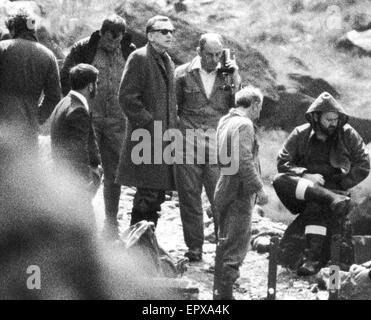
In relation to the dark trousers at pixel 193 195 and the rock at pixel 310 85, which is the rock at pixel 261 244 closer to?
the dark trousers at pixel 193 195

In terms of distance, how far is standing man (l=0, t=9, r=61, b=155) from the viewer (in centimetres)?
1124

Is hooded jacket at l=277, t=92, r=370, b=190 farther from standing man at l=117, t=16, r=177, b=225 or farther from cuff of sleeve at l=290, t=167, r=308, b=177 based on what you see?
standing man at l=117, t=16, r=177, b=225

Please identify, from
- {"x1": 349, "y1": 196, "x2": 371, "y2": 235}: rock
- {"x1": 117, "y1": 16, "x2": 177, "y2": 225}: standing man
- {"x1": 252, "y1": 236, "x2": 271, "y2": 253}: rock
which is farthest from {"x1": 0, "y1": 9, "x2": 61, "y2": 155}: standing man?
{"x1": 349, "y1": 196, "x2": 371, "y2": 235}: rock

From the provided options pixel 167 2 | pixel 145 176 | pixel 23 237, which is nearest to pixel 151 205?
pixel 145 176

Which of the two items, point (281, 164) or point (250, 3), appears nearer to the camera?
point (281, 164)

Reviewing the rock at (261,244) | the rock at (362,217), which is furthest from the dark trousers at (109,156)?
the rock at (362,217)

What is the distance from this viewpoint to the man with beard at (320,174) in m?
12.0

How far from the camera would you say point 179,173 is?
11922 millimetres

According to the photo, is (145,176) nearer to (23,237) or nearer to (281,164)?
(281,164)

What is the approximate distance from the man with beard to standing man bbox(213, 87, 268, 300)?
1574mm

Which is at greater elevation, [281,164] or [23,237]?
[23,237]

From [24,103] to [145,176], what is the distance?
1.33 meters

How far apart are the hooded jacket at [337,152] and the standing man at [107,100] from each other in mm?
1641

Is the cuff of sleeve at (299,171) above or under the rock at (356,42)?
under
